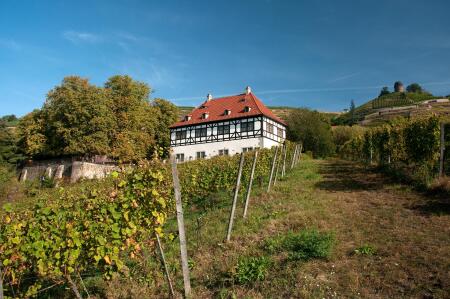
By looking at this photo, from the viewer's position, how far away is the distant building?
3925 cm

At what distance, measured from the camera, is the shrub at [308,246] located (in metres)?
7.30

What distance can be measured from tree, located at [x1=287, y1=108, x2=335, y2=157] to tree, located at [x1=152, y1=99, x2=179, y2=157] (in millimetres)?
15349

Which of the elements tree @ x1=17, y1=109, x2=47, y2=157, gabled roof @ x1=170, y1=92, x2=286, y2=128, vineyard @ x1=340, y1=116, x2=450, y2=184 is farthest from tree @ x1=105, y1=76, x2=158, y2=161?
vineyard @ x1=340, y1=116, x2=450, y2=184

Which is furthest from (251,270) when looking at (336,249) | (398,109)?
(398,109)

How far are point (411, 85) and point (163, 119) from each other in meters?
143

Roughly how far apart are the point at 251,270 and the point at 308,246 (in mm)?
1538

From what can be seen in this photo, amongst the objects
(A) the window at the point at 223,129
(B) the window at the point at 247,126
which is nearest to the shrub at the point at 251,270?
(B) the window at the point at 247,126

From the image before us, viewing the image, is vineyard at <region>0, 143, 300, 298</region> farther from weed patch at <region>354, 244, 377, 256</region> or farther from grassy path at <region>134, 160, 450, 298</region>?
weed patch at <region>354, 244, 377, 256</region>

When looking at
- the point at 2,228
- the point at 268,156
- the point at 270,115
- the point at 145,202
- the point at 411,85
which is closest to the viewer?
the point at 2,228

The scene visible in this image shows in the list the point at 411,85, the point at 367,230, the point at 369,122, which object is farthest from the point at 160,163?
the point at 411,85

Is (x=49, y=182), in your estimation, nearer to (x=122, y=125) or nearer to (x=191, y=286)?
(x=122, y=125)

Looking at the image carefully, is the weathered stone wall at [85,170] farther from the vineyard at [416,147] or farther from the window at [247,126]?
the vineyard at [416,147]

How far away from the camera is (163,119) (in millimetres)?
48688

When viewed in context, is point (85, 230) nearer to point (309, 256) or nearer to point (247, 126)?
point (309, 256)
